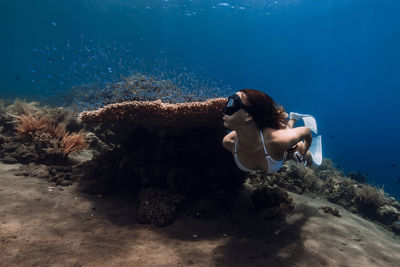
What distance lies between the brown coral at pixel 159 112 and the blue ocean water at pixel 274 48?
292 centimetres

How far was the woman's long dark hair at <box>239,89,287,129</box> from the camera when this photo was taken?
3.20 metres

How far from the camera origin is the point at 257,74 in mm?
129375

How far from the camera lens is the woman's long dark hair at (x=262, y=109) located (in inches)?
126

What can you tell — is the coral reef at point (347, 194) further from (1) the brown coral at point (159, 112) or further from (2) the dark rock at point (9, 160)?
(2) the dark rock at point (9, 160)

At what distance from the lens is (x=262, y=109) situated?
322 cm

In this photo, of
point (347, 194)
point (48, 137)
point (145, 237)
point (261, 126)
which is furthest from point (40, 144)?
point (347, 194)

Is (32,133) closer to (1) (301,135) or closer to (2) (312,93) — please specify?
(1) (301,135)

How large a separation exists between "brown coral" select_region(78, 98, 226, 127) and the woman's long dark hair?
117 centimetres

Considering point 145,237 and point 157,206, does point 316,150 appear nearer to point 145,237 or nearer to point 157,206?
point 157,206

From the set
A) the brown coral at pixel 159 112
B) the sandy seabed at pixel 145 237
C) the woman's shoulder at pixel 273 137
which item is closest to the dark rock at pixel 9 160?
the sandy seabed at pixel 145 237

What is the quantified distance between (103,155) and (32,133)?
3.14 metres

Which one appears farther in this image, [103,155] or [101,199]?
[103,155]

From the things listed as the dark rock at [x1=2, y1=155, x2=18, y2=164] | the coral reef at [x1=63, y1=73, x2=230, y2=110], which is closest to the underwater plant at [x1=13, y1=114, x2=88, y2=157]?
the dark rock at [x1=2, y1=155, x2=18, y2=164]

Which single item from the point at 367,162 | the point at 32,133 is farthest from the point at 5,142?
the point at 367,162
